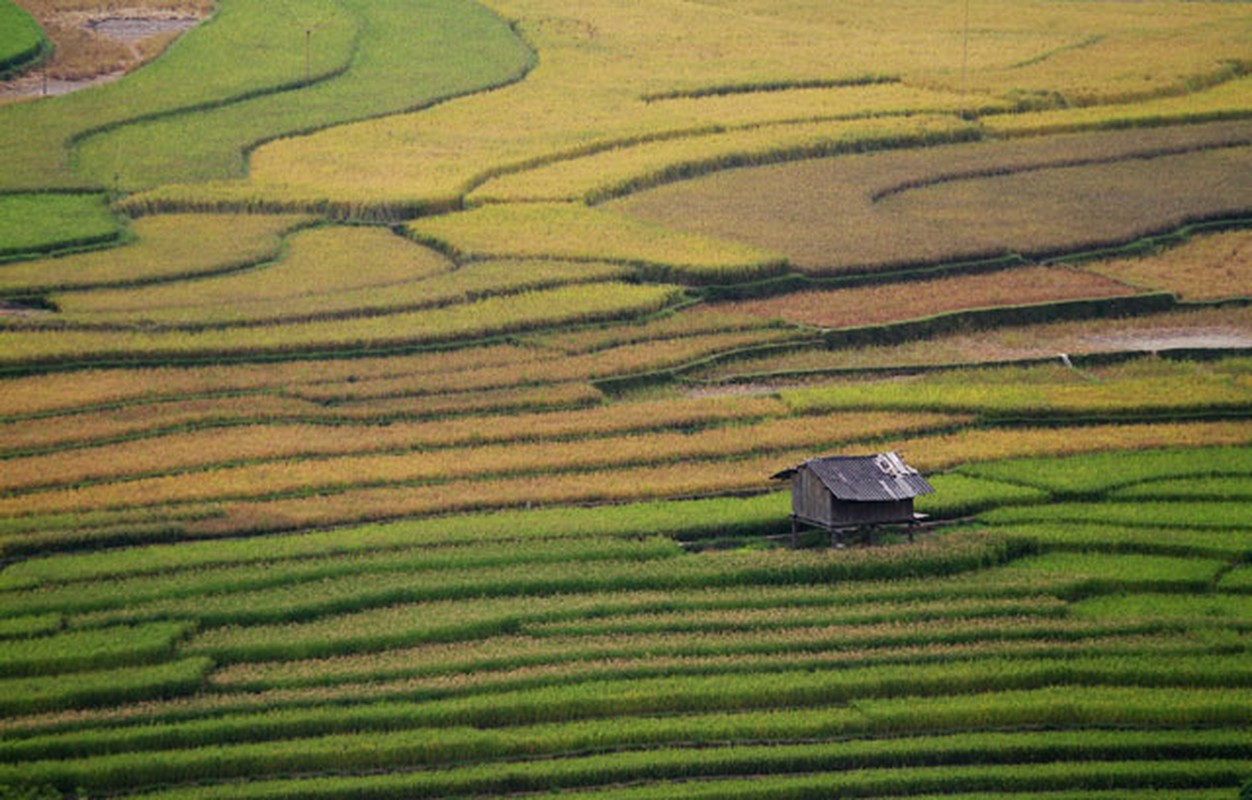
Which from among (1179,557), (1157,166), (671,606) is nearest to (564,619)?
(671,606)

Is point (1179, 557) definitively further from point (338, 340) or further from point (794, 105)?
point (794, 105)

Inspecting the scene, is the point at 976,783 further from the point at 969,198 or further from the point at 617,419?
the point at 969,198

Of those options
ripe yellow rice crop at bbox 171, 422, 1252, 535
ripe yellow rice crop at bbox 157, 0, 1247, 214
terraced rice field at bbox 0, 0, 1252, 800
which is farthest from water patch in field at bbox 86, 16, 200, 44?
ripe yellow rice crop at bbox 171, 422, 1252, 535

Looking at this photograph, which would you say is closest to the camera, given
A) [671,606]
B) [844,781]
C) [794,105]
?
[844,781]

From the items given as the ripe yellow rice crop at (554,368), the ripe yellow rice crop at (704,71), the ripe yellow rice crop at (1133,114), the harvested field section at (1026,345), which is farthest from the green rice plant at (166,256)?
the ripe yellow rice crop at (1133,114)

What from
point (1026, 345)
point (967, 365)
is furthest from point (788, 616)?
point (1026, 345)

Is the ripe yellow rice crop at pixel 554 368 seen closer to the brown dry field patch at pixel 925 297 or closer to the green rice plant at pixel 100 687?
the brown dry field patch at pixel 925 297

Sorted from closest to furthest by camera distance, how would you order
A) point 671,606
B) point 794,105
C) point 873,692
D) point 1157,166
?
point 873,692 < point 671,606 < point 1157,166 < point 794,105

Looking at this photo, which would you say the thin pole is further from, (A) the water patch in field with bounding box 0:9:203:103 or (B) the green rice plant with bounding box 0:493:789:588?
(B) the green rice plant with bounding box 0:493:789:588
